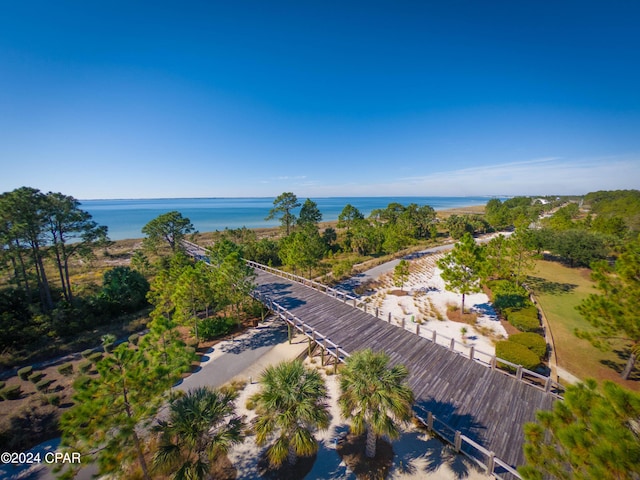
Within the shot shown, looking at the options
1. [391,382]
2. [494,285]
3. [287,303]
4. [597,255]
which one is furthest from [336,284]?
[597,255]

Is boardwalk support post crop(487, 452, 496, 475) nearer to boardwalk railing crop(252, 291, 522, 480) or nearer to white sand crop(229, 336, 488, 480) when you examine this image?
boardwalk railing crop(252, 291, 522, 480)

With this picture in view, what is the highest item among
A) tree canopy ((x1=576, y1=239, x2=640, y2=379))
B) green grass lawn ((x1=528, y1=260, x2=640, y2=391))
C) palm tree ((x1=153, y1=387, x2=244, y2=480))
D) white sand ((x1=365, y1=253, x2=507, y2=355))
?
tree canopy ((x1=576, y1=239, x2=640, y2=379))

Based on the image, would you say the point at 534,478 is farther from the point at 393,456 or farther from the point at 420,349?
the point at 420,349

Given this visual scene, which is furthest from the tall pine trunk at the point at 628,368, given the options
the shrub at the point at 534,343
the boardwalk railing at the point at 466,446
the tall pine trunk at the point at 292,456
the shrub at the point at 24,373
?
the shrub at the point at 24,373

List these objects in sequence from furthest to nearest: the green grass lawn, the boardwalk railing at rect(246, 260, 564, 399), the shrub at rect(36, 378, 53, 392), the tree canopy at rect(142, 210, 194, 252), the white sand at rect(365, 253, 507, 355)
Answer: the tree canopy at rect(142, 210, 194, 252) → the white sand at rect(365, 253, 507, 355) → the green grass lawn → the shrub at rect(36, 378, 53, 392) → the boardwalk railing at rect(246, 260, 564, 399)

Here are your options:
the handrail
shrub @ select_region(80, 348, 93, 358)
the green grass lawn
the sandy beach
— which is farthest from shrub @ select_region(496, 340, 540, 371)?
shrub @ select_region(80, 348, 93, 358)

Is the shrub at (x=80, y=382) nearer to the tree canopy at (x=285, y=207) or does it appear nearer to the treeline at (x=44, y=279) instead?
the treeline at (x=44, y=279)

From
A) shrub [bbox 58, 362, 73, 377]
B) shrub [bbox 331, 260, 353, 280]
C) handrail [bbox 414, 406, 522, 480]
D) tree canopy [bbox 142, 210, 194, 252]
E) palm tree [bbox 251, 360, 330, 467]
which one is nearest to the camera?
palm tree [bbox 251, 360, 330, 467]
